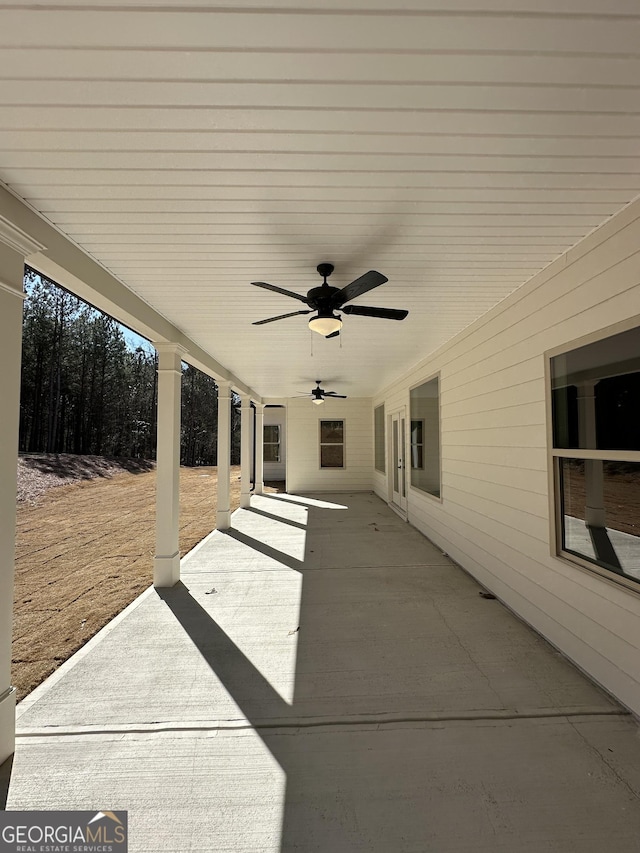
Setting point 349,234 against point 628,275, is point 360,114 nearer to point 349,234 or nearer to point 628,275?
point 349,234

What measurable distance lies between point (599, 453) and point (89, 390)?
18.9 m

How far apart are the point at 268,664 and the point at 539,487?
230 cm

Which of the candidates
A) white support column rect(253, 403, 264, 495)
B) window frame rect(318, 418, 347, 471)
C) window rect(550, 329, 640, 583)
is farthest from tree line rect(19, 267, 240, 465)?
window rect(550, 329, 640, 583)

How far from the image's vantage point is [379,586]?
406 cm

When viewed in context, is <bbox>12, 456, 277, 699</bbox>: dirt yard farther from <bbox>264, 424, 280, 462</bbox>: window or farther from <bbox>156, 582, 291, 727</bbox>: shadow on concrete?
<bbox>264, 424, 280, 462</bbox>: window

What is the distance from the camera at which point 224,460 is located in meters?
6.57

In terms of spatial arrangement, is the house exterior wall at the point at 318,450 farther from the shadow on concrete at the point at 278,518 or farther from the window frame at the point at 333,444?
the shadow on concrete at the point at 278,518

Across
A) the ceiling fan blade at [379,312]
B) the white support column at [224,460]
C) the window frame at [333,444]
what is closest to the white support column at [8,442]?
the ceiling fan blade at [379,312]

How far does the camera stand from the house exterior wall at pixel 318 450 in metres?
11.1

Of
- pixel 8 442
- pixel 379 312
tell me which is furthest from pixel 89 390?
pixel 379 312

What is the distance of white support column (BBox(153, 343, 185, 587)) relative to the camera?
4113 millimetres

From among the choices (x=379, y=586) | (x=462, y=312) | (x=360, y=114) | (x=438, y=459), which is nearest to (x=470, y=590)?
(x=379, y=586)

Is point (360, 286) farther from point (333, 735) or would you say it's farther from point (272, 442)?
point (272, 442)

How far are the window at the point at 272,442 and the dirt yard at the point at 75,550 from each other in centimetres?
186
